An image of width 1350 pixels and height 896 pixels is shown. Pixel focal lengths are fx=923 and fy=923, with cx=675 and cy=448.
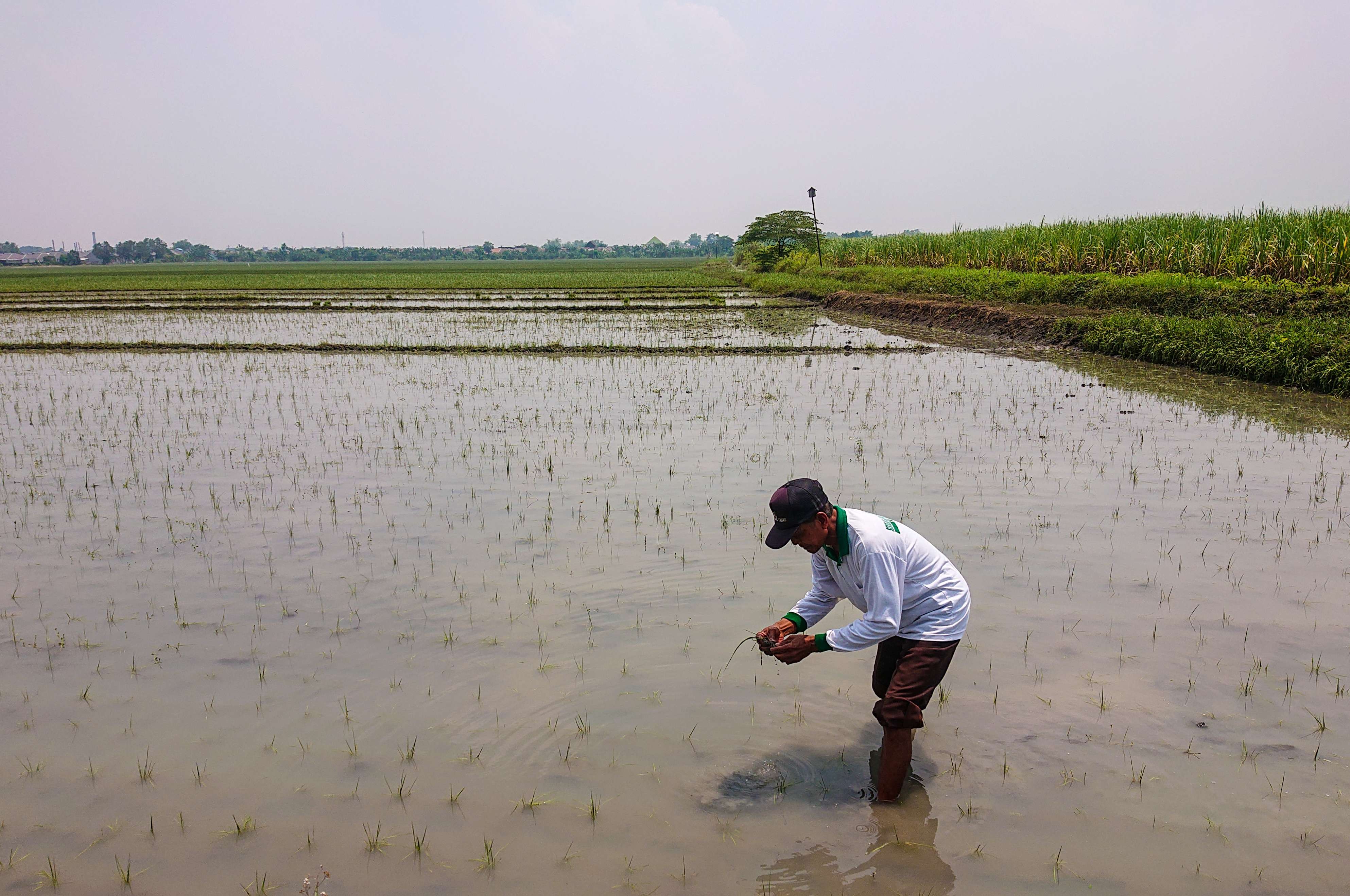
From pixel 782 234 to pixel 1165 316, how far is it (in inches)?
1306

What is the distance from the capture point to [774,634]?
2.96 metres

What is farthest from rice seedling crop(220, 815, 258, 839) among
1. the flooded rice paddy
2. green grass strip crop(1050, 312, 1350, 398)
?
green grass strip crop(1050, 312, 1350, 398)

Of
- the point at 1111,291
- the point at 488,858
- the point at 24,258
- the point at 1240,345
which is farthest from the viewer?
the point at 24,258

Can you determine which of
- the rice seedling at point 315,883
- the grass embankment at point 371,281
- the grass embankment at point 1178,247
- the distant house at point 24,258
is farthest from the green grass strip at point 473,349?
the distant house at point 24,258

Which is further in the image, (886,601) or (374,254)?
(374,254)

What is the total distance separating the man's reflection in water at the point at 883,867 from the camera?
259 centimetres

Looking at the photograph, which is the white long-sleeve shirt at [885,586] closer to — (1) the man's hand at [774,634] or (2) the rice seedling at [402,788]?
(1) the man's hand at [774,634]

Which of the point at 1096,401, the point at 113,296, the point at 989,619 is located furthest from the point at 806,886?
the point at 113,296

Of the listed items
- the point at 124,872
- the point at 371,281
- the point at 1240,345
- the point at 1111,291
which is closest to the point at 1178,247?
the point at 1111,291

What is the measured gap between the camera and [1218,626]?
4.09 metres

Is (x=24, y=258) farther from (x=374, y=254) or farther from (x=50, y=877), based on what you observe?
(x=50, y=877)

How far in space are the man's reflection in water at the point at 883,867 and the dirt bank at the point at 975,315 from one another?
13335mm

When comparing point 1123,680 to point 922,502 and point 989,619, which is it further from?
point 922,502

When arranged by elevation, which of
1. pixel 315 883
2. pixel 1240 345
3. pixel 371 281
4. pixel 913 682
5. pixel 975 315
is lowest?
pixel 315 883
